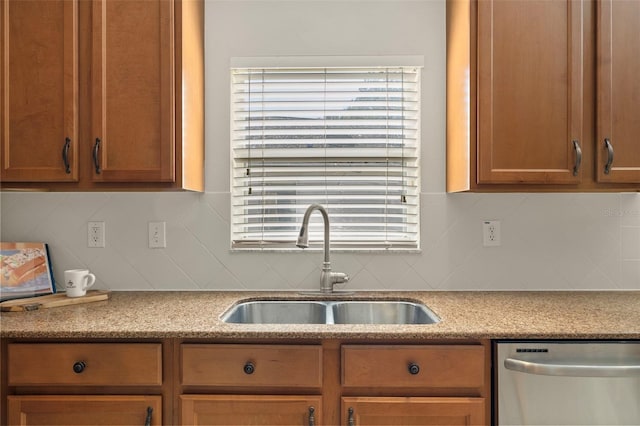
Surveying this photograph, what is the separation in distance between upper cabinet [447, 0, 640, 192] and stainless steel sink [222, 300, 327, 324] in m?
0.88

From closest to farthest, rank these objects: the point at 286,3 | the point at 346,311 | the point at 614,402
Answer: the point at 614,402 < the point at 346,311 < the point at 286,3

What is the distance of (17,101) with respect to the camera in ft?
5.58

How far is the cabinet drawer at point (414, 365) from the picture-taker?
1.38m

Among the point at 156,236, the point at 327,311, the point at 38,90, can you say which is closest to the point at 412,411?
the point at 327,311

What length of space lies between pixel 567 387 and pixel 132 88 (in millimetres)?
1856

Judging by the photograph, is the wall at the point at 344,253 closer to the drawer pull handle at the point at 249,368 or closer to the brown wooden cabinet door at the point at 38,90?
the brown wooden cabinet door at the point at 38,90

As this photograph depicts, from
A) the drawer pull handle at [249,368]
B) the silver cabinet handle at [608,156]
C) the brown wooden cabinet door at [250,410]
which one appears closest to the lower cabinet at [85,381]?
the brown wooden cabinet door at [250,410]

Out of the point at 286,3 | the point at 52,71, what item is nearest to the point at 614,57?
the point at 286,3

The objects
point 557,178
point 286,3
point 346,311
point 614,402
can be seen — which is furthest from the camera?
point 286,3

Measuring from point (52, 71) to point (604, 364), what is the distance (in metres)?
2.22

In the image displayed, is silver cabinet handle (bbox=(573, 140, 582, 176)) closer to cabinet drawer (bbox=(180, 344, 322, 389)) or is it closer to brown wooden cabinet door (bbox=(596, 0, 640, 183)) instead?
brown wooden cabinet door (bbox=(596, 0, 640, 183))

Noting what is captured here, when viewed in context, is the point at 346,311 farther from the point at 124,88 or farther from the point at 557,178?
the point at 124,88

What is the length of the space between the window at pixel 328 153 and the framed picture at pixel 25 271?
848mm

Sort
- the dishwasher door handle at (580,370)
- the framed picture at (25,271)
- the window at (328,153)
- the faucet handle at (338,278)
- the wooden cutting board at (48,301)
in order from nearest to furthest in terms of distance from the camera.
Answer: the dishwasher door handle at (580,370) → the wooden cutting board at (48,301) → the framed picture at (25,271) → the faucet handle at (338,278) → the window at (328,153)
